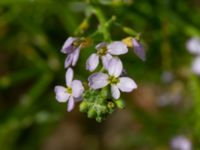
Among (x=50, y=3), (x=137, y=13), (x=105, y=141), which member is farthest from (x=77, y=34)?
(x=105, y=141)

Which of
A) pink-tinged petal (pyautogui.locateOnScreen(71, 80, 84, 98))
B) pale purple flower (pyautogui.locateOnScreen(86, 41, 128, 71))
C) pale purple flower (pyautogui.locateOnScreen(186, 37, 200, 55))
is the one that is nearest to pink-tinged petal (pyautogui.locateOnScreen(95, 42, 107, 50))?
pale purple flower (pyautogui.locateOnScreen(86, 41, 128, 71))

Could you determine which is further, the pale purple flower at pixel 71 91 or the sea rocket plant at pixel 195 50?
the sea rocket plant at pixel 195 50

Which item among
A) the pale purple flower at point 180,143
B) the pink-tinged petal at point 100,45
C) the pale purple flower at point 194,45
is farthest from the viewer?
the pale purple flower at point 194,45

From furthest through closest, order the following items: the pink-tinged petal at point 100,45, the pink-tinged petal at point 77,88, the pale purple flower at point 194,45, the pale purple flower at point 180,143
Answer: the pale purple flower at point 194,45
the pale purple flower at point 180,143
the pink-tinged petal at point 100,45
the pink-tinged petal at point 77,88

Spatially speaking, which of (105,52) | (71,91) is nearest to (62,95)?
(71,91)

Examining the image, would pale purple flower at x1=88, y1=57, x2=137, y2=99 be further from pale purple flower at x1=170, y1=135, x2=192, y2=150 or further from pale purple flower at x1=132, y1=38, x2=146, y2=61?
pale purple flower at x1=170, y1=135, x2=192, y2=150

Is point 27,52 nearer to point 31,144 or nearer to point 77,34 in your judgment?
point 31,144

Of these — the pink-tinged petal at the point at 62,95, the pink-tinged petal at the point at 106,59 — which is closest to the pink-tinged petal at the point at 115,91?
the pink-tinged petal at the point at 106,59

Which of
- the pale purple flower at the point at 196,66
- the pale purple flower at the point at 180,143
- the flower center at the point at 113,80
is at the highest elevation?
the flower center at the point at 113,80

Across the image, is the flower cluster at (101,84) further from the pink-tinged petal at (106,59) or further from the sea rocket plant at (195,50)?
the sea rocket plant at (195,50)
